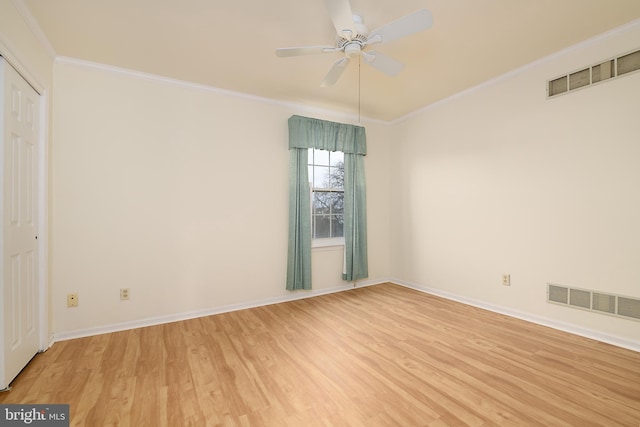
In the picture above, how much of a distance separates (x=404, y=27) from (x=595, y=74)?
6.72ft

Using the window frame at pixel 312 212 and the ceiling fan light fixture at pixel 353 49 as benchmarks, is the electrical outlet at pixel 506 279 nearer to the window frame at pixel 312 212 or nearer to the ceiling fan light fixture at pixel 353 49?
the window frame at pixel 312 212

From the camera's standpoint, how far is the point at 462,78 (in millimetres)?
3180

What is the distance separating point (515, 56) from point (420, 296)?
2.97 meters

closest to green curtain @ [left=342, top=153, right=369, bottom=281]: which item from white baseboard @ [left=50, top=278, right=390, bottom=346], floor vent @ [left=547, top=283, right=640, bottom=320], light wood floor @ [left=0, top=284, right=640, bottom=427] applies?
white baseboard @ [left=50, top=278, right=390, bottom=346]

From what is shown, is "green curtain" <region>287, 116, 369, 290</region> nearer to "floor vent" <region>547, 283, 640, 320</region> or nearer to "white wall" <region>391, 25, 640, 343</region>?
"white wall" <region>391, 25, 640, 343</region>

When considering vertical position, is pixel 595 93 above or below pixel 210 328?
above

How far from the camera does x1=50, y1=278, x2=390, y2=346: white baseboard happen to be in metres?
2.65

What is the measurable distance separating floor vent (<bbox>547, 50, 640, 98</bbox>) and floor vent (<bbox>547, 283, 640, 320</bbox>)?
6.21 ft

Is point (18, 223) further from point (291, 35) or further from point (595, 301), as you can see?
point (595, 301)

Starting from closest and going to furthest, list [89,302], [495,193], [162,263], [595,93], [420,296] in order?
1. [595,93]
2. [89,302]
3. [162,263]
4. [495,193]
5. [420,296]

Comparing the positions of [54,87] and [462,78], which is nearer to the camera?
[54,87]

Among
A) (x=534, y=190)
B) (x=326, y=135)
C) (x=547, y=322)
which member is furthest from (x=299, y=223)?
(x=547, y=322)

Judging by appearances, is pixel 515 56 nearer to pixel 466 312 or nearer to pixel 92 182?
pixel 466 312

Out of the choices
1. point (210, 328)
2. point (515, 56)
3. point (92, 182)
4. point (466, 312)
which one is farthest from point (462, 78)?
point (92, 182)
